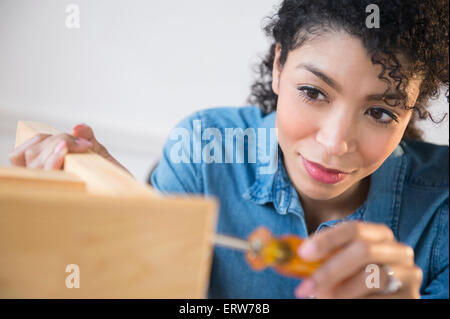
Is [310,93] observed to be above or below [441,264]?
above

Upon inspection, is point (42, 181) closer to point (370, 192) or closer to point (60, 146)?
point (60, 146)

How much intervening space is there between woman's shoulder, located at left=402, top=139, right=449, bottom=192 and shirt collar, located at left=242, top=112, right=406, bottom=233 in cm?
3

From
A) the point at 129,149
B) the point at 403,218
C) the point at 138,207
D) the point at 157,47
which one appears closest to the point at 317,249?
the point at 138,207

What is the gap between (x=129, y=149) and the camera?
4.18ft

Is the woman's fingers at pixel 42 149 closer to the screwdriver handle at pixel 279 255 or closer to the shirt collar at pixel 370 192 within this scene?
the screwdriver handle at pixel 279 255

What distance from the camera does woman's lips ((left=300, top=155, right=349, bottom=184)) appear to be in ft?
2.06

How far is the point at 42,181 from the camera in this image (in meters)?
0.34

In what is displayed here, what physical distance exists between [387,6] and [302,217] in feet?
1.13

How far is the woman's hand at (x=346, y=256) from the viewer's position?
338mm

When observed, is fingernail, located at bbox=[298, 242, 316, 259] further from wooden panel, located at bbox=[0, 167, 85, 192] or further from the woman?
wooden panel, located at bbox=[0, 167, 85, 192]

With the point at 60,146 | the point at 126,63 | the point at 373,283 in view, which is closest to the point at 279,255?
the point at 373,283

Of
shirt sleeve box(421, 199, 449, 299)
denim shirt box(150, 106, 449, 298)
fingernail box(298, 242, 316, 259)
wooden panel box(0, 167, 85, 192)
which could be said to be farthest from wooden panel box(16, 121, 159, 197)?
shirt sleeve box(421, 199, 449, 299)

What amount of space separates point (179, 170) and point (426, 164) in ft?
1.50

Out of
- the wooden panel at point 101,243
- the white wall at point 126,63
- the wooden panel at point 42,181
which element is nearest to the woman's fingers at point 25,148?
the wooden panel at point 42,181
